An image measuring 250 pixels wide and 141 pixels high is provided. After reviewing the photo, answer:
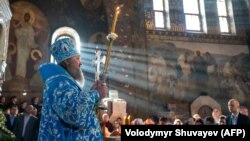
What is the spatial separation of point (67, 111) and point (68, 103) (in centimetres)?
5

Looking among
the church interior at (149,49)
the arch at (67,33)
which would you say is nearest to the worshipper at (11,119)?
the church interior at (149,49)

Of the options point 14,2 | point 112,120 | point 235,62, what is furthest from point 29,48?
point 235,62

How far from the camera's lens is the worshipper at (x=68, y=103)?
1854mm

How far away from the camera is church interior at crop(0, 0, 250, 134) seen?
11.4m

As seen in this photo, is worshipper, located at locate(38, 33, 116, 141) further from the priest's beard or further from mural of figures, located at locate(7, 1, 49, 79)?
mural of figures, located at locate(7, 1, 49, 79)

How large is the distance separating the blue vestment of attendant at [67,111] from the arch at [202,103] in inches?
457

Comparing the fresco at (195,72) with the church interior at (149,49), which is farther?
the fresco at (195,72)

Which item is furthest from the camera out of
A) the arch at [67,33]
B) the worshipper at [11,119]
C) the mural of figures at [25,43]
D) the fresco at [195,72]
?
the fresco at [195,72]

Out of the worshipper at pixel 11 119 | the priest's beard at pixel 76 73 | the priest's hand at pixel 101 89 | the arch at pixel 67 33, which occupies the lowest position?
the worshipper at pixel 11 119

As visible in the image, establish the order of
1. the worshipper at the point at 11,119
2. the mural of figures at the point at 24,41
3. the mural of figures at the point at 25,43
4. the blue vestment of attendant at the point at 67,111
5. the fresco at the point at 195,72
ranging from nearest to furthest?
the blue vestment of attendant at the point at 67,111
the worshipper at the point at 11,119
the mural of figures at the point at 25,43
the mural of figures at the point at 24,41
the fresco at the point at 195,72

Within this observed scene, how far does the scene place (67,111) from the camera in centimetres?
183

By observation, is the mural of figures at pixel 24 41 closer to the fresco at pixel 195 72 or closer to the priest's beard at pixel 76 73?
the fresco at pixel 195 72

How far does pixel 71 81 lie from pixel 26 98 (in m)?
9.36

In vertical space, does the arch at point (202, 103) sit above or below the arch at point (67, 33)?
below
